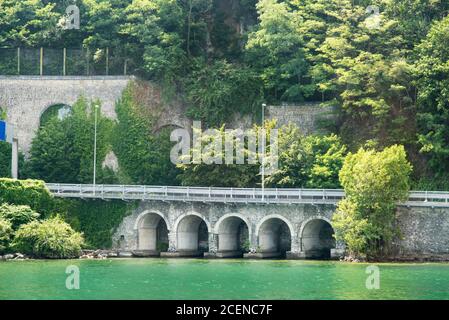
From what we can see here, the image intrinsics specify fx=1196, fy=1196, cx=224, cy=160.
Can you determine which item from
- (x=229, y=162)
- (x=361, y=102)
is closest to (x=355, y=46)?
(x=361, y=102)

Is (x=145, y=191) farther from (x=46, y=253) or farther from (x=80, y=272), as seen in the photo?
(x=80, y=272)

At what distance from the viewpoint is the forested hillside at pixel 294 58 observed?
78000 millimetres

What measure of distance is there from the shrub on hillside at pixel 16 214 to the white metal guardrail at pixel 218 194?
3.97 metres

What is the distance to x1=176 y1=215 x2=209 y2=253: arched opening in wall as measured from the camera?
3118 inches

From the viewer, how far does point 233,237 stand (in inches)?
3157

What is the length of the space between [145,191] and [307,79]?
51.9 feet

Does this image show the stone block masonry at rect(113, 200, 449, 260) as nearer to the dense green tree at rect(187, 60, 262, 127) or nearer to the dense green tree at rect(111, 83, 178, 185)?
the dense green tree at rect(111, 83, 178, 185)

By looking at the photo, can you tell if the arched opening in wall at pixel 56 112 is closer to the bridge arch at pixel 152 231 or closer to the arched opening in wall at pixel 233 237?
the bridge arch at pixel 152 231

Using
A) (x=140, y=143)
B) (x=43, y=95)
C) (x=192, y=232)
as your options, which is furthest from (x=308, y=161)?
(x=43, y=95)

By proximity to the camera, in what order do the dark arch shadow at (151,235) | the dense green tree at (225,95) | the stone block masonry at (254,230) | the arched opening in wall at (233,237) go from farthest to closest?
the dense green tree at (225,95), the dark arch shadow at (151,235), the arched opening in wall at (233,237), the stone block masonry at (254,230)

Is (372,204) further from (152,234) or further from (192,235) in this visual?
(152,234)

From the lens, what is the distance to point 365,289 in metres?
54.2

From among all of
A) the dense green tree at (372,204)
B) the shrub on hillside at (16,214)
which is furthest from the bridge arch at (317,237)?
the shrub on hillside at (16,214)

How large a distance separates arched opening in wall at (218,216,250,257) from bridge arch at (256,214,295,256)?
1447 mm
